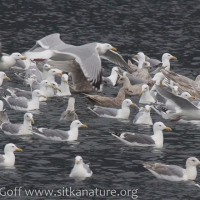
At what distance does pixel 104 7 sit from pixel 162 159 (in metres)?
25.9

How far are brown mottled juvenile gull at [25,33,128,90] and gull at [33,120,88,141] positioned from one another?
17.0 feet

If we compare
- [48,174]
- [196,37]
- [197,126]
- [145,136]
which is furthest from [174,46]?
[48,174]

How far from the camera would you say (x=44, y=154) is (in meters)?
23.9

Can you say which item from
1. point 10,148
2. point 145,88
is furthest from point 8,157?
point 145,88

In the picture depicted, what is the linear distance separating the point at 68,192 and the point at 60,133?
4017 mm

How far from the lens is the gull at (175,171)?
2233cm

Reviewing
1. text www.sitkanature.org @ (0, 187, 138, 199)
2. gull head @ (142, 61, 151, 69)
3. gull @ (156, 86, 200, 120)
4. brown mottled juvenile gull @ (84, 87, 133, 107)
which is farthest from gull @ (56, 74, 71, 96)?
text www.sitkanature.org @ (0, 187, 138, 199)

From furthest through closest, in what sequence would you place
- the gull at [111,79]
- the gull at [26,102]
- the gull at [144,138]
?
the gull at [111,79]
the gull at [26,102]
the gull at [144,138]

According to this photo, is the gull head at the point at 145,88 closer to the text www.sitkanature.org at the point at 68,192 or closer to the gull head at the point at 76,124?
the gull head at the point at 76,124

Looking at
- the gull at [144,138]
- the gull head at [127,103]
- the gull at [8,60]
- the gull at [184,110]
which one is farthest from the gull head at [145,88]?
the gull at [8,60]

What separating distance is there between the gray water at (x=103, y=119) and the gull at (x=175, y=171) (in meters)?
0.17

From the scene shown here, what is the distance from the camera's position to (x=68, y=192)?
21.2 meters

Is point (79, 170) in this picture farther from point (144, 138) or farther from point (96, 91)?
point (96, 91)

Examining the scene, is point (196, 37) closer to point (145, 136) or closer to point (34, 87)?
point (34, 87)
